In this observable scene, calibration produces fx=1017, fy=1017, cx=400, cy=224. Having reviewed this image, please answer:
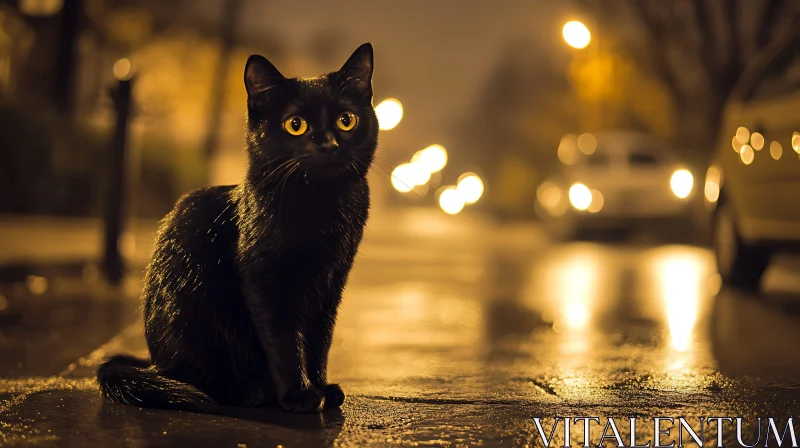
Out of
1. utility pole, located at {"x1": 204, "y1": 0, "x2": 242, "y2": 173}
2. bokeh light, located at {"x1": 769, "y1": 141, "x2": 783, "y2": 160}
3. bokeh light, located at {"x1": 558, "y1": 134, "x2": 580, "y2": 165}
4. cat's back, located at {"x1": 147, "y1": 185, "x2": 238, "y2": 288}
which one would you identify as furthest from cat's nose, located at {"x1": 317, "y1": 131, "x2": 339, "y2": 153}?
utility pole, located at {"x1": 204, "y1": 0, "x2": 242, "y2": 173}

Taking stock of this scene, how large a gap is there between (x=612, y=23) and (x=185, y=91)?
28360 millimetres

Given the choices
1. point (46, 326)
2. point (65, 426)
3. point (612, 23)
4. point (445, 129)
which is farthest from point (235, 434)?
point (445, 129)

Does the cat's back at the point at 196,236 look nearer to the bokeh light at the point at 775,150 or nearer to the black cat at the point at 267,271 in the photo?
the black cat at the point at 267,271

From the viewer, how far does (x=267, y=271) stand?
13.3 ft

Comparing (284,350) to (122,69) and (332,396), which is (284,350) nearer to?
(332,396)

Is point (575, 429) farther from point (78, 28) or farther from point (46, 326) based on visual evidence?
point (78, 28)

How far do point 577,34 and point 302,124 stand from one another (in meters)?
23.3

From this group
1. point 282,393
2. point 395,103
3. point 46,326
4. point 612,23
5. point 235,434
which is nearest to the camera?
point 235,434

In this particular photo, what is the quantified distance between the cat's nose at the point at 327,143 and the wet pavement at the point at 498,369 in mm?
1087

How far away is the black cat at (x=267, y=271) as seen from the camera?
4086mm

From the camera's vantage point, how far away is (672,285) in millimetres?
10984

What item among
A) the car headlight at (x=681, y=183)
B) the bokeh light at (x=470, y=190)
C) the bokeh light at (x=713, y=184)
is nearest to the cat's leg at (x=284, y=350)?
the bokeh light at (x=713, y=184)

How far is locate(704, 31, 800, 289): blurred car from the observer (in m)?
8.08

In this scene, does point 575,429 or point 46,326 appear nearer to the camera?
point 575,429
